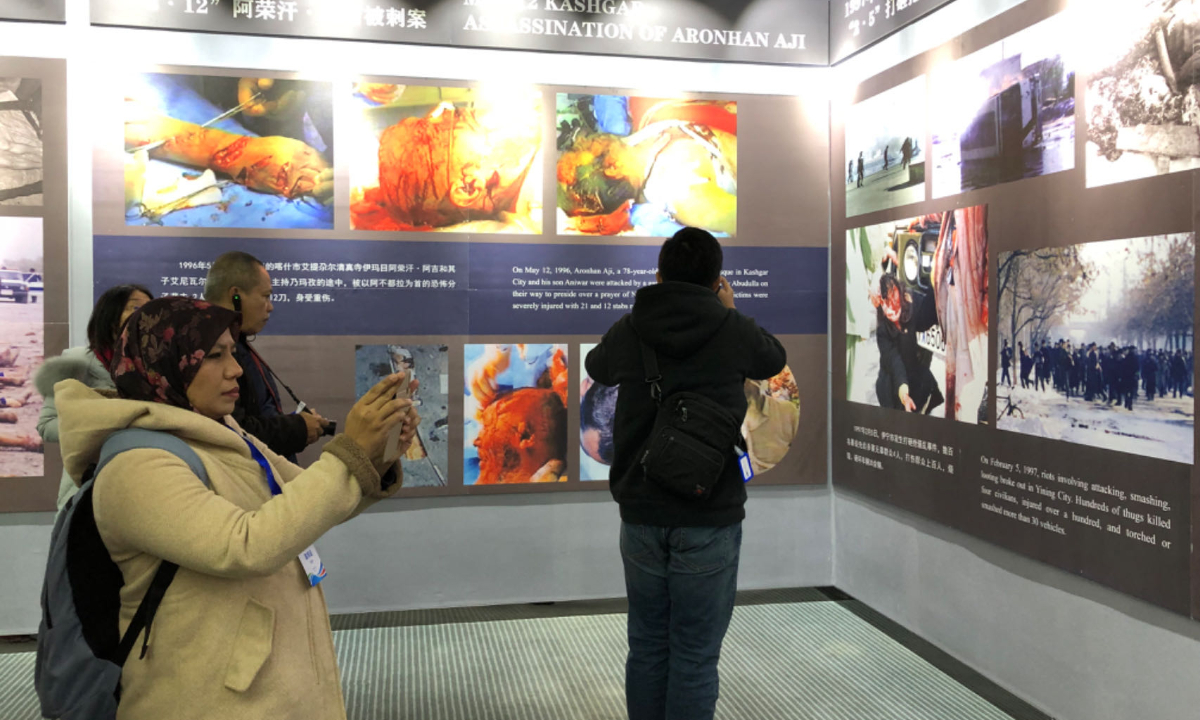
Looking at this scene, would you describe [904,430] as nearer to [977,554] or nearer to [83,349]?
[977,554]

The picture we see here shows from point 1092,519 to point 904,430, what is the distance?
3.70 ft

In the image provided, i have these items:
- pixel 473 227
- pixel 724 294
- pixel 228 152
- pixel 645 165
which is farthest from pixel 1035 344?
pixel 228 152

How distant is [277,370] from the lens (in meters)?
4.21

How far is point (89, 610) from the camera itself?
1.38 metres

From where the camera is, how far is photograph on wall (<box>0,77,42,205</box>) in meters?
3.90

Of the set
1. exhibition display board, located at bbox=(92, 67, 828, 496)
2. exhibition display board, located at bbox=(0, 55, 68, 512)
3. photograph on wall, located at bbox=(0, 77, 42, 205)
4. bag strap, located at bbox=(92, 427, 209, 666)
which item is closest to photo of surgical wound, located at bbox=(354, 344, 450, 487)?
exhibition display board, located at bbox=(92, 67, 828, 496)

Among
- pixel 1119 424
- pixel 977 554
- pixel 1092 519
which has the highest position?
pixel 1119 424

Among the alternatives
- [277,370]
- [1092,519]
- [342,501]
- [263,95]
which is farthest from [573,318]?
[342,501]

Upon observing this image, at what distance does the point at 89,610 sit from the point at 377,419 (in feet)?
1.68

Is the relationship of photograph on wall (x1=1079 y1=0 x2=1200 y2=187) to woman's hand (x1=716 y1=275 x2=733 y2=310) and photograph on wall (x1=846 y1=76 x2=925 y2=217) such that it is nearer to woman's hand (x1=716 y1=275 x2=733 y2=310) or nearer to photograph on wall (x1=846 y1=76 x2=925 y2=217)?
photograph on wall (x1=846 y1=76 x2=925 y2=217)

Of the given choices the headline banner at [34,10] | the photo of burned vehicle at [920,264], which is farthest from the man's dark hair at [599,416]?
the headline banner at [34,10]

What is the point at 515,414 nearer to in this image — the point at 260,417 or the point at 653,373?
the point at 260,417

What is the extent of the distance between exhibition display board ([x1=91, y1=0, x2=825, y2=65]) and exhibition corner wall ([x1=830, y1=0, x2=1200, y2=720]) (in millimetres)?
516

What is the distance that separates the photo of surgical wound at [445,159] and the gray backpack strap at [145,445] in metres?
2.96
